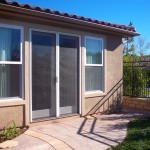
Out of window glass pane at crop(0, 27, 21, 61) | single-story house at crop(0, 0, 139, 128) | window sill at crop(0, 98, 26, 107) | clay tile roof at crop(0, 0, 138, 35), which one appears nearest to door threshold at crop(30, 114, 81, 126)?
single-story house at crop(0, 0, 139, 128)

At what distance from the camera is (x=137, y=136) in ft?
20.8

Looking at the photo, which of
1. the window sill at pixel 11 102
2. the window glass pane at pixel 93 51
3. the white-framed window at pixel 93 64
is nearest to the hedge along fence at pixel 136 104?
the white-framed window at pixel 93 64

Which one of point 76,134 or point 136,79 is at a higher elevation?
point 136,79

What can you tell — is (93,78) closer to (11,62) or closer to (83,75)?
(83,75)

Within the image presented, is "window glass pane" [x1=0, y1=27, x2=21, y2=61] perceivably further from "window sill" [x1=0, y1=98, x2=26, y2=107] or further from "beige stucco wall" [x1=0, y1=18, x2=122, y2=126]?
"window sill" [x1=0, y1=98, x2=26, y2=107]

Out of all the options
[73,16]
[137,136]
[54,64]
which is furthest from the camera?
[54,64]

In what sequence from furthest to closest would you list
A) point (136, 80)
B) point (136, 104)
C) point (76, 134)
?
point (136, 80)
point (136, 104)
point (76, 134)

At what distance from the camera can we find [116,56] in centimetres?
1029

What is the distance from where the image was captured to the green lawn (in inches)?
215

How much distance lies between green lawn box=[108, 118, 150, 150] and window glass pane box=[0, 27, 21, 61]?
11.8 ft

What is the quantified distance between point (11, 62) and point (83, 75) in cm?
279

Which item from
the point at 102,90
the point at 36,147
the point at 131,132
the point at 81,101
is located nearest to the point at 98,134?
the point at 131,132

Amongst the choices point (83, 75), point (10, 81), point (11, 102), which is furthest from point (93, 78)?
point (11, 102)

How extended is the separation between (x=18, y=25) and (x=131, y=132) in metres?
4.18
